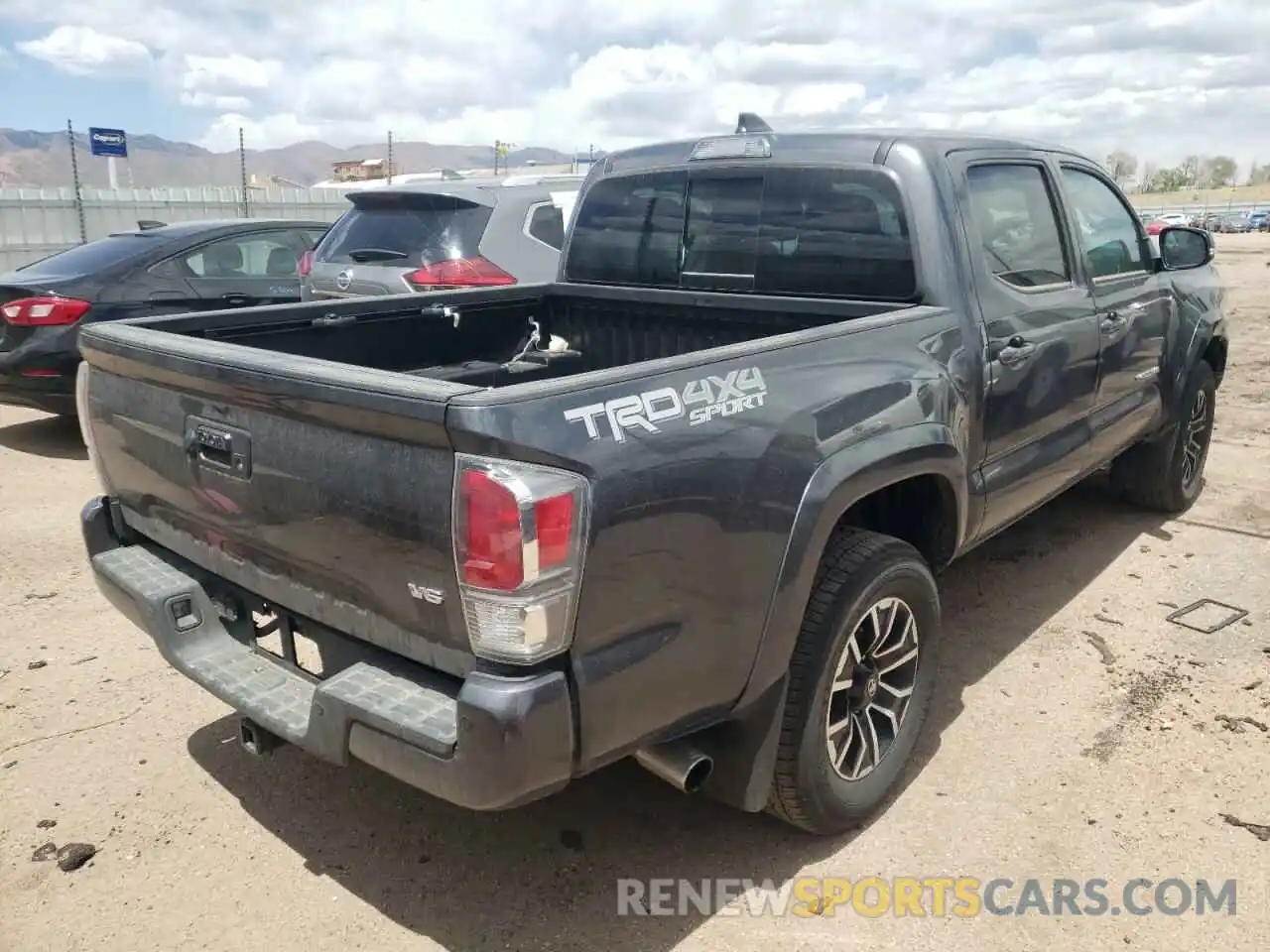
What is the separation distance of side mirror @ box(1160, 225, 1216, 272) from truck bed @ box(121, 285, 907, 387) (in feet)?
Answer: 7.69

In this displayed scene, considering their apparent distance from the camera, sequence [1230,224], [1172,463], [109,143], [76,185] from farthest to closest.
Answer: [1230,224] → [109,143] → [76,185] → [1172,463]

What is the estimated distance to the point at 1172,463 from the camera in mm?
5539

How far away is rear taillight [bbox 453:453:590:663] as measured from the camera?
2.03 meters

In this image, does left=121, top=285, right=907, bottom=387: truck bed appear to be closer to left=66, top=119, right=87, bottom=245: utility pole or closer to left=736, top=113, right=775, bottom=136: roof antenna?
left=736, top=113, right=775, bottom=136: roof antenna

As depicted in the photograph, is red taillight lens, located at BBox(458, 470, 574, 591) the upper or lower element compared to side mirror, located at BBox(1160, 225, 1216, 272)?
lower

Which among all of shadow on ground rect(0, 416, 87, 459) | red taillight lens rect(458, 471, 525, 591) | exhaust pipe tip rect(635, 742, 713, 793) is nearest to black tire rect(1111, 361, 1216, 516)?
exhaust pipe tip rect(635, 742, 713, 793)

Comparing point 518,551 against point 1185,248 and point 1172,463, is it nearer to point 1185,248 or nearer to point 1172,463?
point 1185,248

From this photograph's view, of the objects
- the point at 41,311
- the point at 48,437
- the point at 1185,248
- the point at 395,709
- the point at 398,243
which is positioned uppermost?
the point at 1185,248

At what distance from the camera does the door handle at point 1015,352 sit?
11.7ft

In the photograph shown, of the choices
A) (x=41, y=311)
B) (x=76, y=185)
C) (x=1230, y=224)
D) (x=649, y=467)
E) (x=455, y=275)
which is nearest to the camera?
(x=649, y=467)

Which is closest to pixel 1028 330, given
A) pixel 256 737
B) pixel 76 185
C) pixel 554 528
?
pixel 554 528

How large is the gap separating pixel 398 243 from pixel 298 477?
487 centimetres

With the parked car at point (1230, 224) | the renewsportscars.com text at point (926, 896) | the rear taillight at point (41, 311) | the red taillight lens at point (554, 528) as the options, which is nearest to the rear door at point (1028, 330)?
the renewsportscars.com text at point (926, 896)

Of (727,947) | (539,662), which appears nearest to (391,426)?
(539,662)
